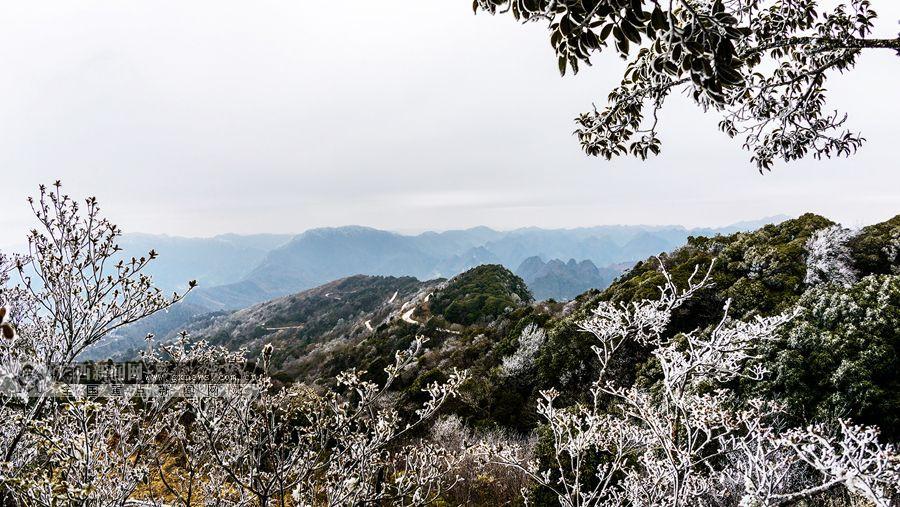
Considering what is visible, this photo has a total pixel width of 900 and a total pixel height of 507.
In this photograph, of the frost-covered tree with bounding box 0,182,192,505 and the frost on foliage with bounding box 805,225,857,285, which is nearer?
the frost-covered tree with bounding box 0,182,192,505

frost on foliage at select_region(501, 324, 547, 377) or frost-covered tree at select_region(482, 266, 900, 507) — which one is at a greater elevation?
frost-covered tree at select_region(482, 266, 900, 507)

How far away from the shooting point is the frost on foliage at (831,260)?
38.8 feet

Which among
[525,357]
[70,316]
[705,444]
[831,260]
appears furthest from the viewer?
[525,357]

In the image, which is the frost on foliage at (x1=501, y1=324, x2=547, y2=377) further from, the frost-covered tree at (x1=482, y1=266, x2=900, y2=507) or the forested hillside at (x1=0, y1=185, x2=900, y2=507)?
the frost-covered tree at (x1=482, y1=266, x2=900, y2=507)

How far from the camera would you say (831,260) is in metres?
12.4

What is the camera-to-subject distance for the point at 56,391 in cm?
441

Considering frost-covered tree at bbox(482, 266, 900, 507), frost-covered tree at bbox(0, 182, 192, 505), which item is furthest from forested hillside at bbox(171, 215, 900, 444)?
frost-covered tree at bbox(0, 182, 192, 505)

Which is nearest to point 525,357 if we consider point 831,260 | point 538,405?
point 831,260

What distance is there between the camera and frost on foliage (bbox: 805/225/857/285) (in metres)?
11.8

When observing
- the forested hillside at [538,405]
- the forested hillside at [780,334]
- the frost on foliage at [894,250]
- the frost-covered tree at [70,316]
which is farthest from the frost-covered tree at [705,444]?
the frost on foliage at [894,250]

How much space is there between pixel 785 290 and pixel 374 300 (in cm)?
10279

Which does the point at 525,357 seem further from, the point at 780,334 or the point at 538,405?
the point at 538,405

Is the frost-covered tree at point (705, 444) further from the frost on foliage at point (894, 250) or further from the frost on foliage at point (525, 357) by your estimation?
the frost on foliage at point (525, 357)

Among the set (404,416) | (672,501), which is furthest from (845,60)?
(404,416)
